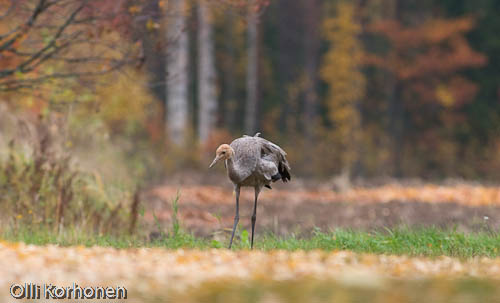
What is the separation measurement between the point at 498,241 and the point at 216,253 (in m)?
3.15

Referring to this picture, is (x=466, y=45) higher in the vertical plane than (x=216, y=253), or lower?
higher

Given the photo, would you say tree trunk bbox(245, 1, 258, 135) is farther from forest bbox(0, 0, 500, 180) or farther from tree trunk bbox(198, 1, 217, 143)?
tree trunk bbox(198, 1, 217, 143)

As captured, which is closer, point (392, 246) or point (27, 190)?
point (392, 246)

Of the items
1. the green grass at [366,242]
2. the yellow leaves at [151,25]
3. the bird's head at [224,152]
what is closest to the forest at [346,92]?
the yellow leaves at [151,25]

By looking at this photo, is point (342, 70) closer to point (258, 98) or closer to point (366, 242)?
point (258, 98)

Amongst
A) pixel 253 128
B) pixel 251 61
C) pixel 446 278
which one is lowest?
pixel 446 278

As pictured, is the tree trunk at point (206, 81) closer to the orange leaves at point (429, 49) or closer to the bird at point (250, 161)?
the orange leaves at point (429, 49)

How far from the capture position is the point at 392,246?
7949mm

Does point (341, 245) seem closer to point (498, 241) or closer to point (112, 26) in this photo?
point (498, 241)

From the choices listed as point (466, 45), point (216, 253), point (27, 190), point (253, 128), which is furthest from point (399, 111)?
point (216, 253)

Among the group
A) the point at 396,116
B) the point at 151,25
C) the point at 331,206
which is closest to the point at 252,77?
the point at 396,116

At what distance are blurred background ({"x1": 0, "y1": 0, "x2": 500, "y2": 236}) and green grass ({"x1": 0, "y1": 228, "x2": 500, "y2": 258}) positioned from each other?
136 centimetres

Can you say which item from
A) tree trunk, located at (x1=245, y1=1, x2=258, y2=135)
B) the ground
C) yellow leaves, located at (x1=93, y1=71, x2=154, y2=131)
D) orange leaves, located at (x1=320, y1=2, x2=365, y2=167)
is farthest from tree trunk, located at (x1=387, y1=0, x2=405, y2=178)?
the ground

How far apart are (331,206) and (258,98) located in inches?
766
